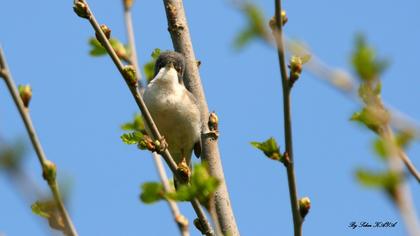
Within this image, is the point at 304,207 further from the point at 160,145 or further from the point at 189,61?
the point at 189,61

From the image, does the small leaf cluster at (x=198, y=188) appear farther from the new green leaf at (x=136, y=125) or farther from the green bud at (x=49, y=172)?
the new green leaf at (x=136, y=125)

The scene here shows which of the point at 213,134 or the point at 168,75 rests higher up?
the point at 168,75

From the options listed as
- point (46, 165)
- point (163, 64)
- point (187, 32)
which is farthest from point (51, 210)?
point (163, 64)

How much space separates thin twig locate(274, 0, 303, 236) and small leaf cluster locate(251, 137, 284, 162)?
195 mm

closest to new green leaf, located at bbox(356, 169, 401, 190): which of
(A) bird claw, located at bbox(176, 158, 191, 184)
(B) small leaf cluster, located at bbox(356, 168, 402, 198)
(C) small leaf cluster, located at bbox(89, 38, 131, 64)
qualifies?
(B) small leaf cluster, located at bbox(356, 168, 402, 198)

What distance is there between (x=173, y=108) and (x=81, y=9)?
2.54m

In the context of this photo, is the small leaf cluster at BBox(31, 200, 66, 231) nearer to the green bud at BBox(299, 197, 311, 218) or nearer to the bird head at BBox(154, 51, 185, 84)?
the green bud at BBox(299, 197, 311, 218)

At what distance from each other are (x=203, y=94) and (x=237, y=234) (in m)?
1.45

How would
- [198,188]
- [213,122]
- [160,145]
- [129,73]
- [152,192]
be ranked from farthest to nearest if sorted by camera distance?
1. [213,122]
2. [160,145]
3. [129,73]
4. [152,192]
5. [198,188]

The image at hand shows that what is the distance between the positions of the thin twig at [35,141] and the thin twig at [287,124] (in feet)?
3.31

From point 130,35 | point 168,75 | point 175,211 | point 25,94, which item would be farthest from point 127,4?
point 25,94

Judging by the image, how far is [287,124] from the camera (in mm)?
2805

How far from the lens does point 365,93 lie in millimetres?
2293

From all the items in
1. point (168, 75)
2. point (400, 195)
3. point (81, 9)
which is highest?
point (168, 75)
